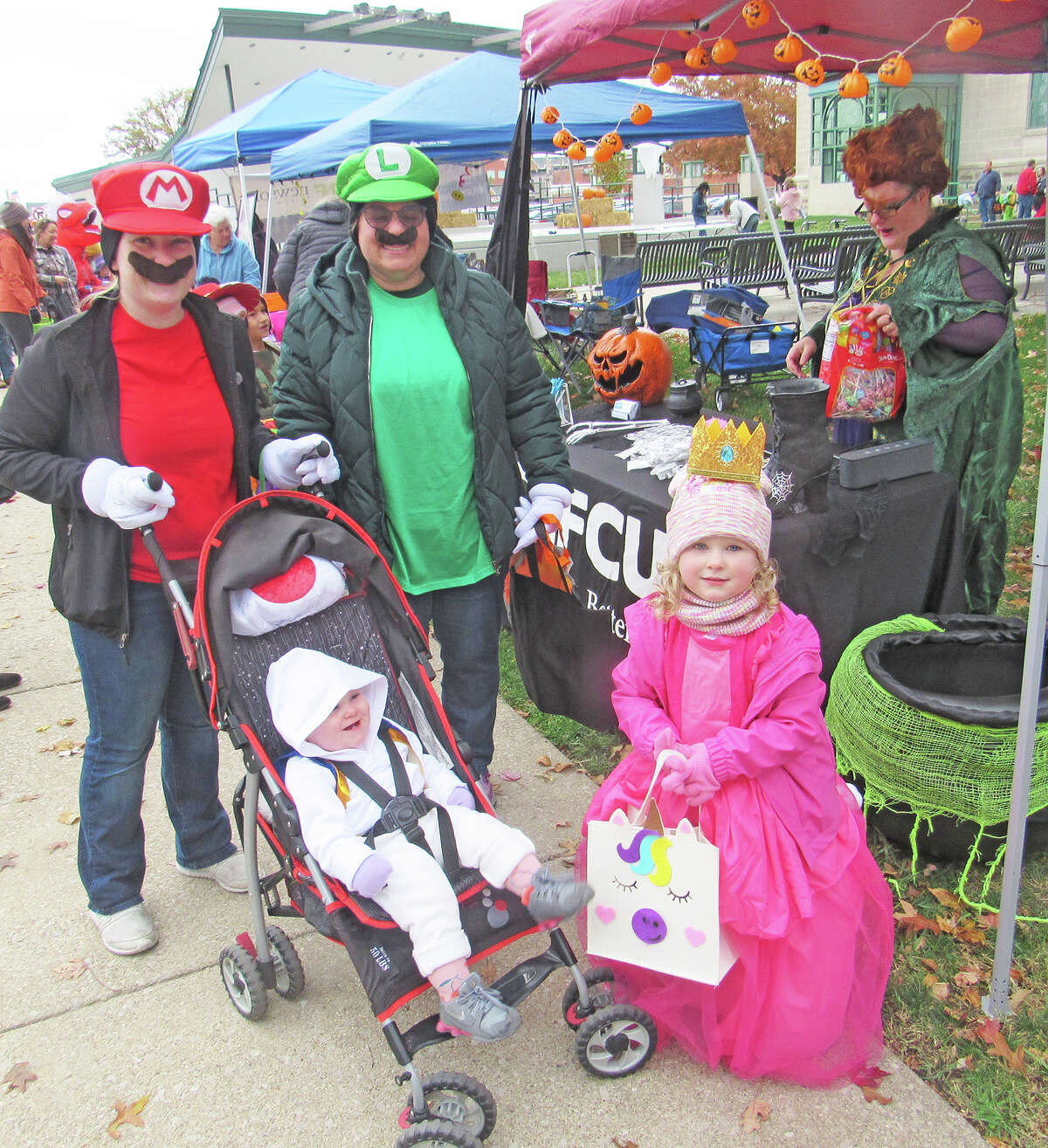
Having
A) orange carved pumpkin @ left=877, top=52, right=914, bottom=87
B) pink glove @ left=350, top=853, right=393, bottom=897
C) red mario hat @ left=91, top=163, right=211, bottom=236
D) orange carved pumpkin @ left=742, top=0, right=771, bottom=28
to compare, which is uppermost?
orange carved pumpkin @ left=742, top=0, right=771, bottom=28

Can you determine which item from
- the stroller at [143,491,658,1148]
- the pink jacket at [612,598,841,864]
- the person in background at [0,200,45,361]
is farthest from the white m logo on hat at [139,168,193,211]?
the person in background at [0,200,45,361]

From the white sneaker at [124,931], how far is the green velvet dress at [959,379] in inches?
123

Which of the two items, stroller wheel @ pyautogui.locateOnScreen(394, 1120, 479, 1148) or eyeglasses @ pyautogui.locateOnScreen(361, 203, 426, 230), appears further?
eyeglasses @ pyautogui.locateOnScreen(361, 203, 426, 230)

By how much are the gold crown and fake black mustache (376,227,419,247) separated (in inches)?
37.5

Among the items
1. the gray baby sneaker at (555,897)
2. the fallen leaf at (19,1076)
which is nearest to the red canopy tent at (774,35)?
the gray baby sneaker at (555,897)

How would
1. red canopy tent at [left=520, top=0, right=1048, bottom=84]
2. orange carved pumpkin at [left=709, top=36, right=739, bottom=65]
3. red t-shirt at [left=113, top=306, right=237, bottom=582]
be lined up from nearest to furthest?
1. red t-shirt at [left=113, top=306, right=237, bottom=582]
2. red canopy tent at [left=520, top=0, right=1048, bottom=84]
3. orange carved pumpkin at [left=709, top=36, right=739, bottom=65]

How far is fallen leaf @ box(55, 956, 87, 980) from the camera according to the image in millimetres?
2951

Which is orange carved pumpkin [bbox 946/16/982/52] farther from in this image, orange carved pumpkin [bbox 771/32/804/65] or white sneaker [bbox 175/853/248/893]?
white sneaker [bbox 175/853/248/893]

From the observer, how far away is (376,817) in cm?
236

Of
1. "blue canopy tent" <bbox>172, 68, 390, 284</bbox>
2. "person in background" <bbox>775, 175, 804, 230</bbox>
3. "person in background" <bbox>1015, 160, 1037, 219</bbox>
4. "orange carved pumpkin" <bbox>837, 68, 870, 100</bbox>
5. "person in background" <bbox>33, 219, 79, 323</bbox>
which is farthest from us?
"person in background" <bbox>775, 175, 804, 230</bbox>

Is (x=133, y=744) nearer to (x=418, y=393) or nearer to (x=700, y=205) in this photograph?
(x=418, y=393)

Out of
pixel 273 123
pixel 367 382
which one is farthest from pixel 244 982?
pixel 273 123

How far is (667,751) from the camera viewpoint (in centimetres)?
227

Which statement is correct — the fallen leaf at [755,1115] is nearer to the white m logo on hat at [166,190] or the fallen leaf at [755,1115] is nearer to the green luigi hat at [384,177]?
the green luigi hat at [384,177]
